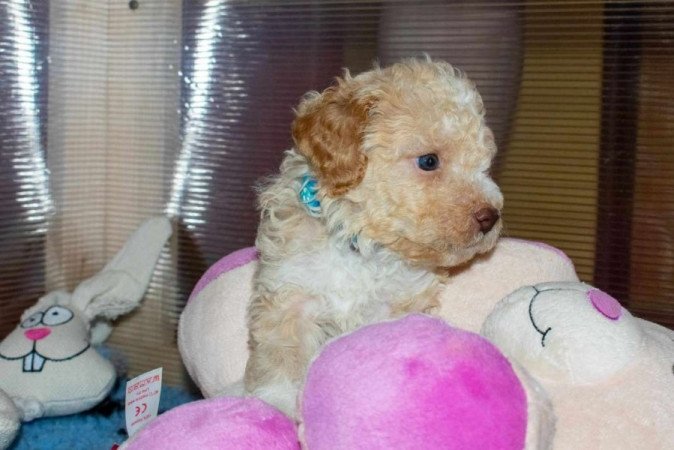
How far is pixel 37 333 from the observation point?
10.7ft

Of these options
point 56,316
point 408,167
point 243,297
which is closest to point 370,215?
point 408,167

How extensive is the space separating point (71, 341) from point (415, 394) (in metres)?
2.00

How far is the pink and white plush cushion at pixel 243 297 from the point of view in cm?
259

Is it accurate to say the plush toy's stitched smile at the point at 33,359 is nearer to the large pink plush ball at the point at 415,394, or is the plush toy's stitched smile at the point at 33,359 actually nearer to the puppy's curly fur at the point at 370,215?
the puppy's curly fur at the point at 370,215

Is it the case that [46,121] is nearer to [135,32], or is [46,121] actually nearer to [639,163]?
[135,32]

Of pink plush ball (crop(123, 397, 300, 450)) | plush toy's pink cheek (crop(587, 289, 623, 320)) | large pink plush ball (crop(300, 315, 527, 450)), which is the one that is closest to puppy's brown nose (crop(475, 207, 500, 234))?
plush toy's pink cheek (crop(587, 289, 623, 320))

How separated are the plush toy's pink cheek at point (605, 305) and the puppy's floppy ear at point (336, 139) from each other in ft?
2.24

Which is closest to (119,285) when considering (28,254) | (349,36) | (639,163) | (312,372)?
(28,254)

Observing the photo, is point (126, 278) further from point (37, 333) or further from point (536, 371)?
point (536, 371)

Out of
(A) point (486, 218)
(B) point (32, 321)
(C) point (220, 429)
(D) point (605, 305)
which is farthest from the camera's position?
(B) point (32, 321)

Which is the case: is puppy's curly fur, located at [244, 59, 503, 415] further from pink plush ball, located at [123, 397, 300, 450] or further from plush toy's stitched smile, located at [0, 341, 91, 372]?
plush toy's stitched smile, located at [0, 341, 91, 372]

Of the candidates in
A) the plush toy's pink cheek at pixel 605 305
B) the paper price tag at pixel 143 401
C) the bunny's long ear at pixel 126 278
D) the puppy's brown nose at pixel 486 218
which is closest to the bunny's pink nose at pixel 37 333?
the bunny's long ear at pixel 126 278

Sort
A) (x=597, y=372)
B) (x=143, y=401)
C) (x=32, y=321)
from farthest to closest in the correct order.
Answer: (x=32, y=321)
(x=143, y=401)
(x=597, y=372)

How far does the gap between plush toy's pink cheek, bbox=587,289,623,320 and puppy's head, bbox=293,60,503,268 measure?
0.31m
